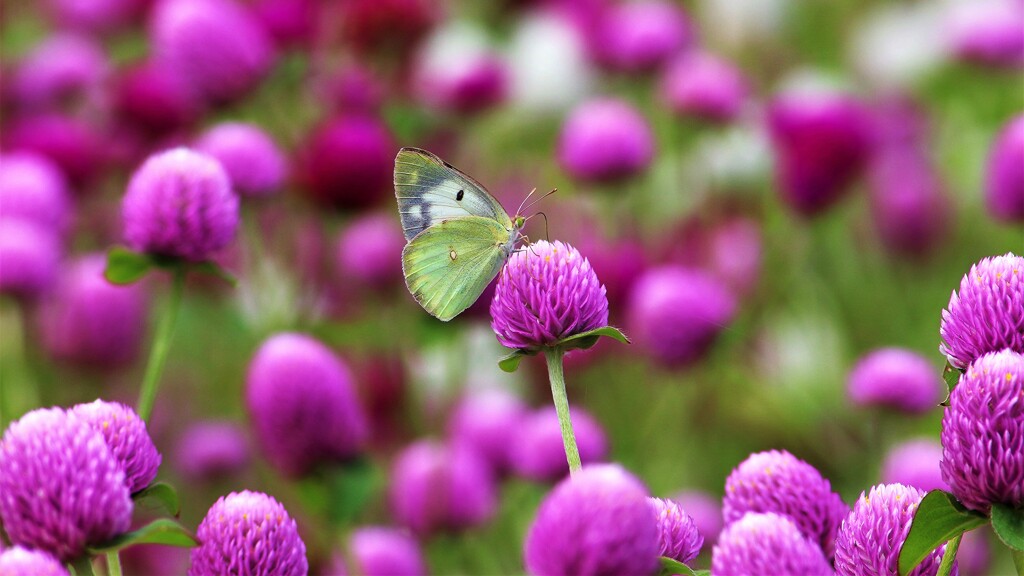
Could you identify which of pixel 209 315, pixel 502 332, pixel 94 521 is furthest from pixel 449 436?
pixel 94 521

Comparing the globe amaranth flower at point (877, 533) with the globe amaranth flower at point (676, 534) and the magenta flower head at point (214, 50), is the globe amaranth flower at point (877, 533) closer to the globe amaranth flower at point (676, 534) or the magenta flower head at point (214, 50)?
the globe amaranth flower at point (676, 534)

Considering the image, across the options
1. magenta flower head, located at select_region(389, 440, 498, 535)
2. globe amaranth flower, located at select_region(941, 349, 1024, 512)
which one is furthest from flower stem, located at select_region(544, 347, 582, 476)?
magenta flower head, located at select_region(389, 440, 498, 535)

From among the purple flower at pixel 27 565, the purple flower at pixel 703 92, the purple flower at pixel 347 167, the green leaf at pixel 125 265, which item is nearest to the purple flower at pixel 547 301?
the purple flower at pixel 27 565

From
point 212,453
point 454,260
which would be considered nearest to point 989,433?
point 454,260

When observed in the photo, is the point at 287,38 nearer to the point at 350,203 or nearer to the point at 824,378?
the point at 350,203

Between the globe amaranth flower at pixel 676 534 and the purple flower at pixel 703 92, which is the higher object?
the purple flower at pixel 703 92

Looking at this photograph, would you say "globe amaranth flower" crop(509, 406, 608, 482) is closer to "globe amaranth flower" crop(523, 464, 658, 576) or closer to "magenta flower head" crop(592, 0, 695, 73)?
"globe amaranth flower" crop(523, 464, 658, 576)
